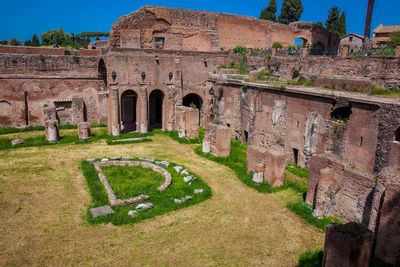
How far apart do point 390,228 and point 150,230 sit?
6415mm

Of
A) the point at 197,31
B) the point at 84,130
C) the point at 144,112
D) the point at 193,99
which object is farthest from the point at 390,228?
the point at 197,31

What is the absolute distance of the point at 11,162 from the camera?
15.0 metres

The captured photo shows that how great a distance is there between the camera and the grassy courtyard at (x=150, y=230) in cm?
845

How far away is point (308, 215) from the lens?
1050cm

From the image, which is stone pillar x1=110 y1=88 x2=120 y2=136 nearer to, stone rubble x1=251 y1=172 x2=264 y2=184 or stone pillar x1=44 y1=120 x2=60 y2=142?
stone pillar x1=44 y1=120 x2=60 y2=142

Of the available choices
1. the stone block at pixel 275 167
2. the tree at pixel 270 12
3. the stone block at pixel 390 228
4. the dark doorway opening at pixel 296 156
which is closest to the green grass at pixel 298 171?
the dark doorway opening at pixel 296 156

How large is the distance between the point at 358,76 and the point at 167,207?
13.3 m

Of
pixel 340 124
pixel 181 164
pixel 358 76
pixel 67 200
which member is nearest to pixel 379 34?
pixel 358 76

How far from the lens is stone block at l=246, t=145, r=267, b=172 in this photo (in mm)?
12906

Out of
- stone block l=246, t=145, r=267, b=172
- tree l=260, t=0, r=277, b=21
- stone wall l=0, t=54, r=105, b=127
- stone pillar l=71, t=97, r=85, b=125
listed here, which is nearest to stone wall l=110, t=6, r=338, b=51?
stone wall l=0, t=54, r=105, b=127

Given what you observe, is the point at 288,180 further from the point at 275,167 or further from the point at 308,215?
the point at 308,215

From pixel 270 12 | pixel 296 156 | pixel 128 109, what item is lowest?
pixel 296 156

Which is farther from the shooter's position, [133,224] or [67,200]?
[67,200]

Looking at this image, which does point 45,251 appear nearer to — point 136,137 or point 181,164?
point 181,164
